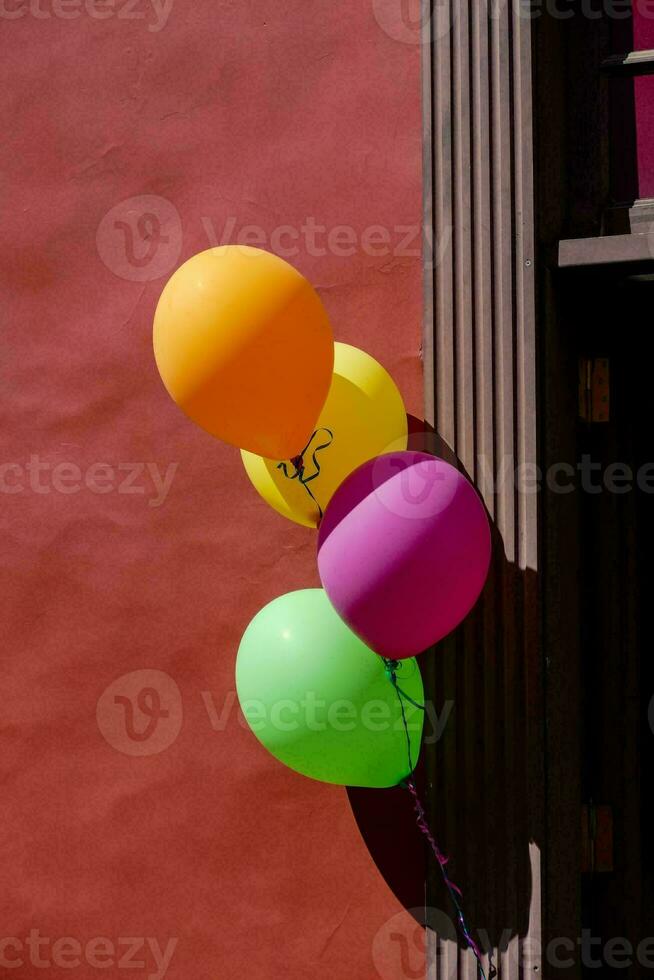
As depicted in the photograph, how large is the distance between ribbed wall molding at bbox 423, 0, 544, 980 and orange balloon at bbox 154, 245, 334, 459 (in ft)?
2.02

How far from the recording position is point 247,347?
2076 millimetres

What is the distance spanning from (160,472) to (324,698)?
104 centimetres

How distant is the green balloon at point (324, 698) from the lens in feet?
7.11

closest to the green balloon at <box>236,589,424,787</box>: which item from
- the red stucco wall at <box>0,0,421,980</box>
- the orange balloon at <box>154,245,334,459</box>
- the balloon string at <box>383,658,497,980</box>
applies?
the balloon string at <box>383,658,497,980</box>

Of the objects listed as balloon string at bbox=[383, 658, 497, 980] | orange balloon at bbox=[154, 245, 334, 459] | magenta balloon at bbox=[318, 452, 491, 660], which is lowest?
balloon string at bbox=[383, 658, 497, 980]

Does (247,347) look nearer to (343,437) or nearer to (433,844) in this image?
(343,437)

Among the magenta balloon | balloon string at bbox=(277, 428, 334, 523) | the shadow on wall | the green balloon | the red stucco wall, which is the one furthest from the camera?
the red stucco wall

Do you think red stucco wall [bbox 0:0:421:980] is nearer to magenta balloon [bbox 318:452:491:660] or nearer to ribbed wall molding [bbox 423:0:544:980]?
ribbed wall molding [bbox 423:0:544:980]

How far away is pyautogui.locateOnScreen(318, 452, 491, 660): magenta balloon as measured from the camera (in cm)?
201

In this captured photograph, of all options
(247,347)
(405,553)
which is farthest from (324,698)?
(247,347)

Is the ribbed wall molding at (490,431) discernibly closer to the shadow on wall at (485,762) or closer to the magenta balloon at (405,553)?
the shadow on wall at (485,762)

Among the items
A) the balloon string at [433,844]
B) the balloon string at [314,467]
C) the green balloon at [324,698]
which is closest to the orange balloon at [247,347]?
the balloon string at [314,467]

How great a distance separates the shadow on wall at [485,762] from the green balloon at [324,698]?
12.5 inches

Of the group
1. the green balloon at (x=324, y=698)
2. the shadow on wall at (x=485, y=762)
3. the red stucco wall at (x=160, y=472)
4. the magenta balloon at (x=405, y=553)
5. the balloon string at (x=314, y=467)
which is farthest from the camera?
the red stucco wall at (x=160, y=472)
